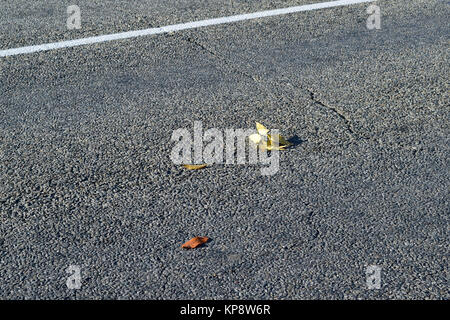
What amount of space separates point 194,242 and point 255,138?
3.93 feet

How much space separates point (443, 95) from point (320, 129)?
4.02 feet

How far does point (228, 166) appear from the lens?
3865 mm

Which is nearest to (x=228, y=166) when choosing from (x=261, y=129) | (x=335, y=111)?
(x=261, y=129)

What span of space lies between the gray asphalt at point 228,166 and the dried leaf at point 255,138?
0.20 m

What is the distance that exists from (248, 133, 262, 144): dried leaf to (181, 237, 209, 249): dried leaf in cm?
111

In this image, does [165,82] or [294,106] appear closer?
[294,106]

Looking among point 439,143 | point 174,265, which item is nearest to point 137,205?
point 174,265

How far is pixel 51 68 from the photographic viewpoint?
17.2 ft

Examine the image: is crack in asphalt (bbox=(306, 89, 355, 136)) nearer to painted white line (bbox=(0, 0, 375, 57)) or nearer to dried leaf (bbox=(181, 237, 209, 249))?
dried leaf (bbox=(181, 237, 209, 249))

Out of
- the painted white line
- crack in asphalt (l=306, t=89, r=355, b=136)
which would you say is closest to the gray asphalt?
crack in asphalt (l=306, t=89, r=355, b=136)

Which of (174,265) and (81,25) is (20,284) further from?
(81,25)

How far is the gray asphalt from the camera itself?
2977 mm

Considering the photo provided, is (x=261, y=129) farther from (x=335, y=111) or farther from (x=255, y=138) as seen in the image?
(x=335, y=111)

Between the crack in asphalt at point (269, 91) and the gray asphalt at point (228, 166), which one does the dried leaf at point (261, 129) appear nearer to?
the gray asphalt at point (228, 166)
